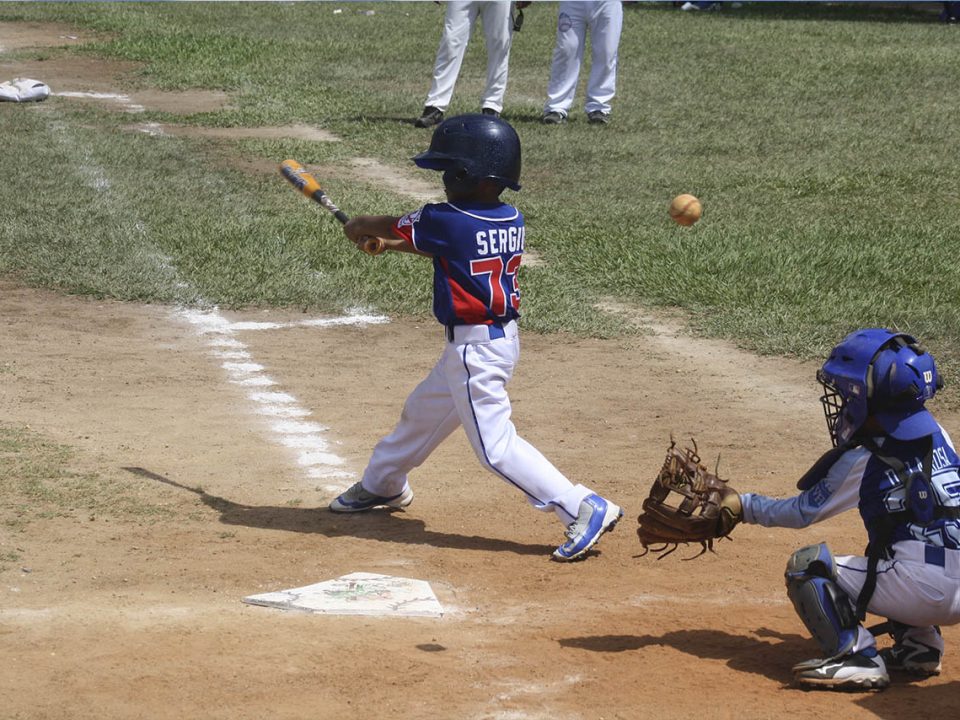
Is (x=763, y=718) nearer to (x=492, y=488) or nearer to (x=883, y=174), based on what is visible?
(x=492, y=488)

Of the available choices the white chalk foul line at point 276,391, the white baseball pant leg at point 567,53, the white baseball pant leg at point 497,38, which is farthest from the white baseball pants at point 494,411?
the white baseball pant leg at point 567,53

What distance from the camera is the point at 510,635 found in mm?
5234

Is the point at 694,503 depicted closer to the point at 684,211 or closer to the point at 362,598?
the point at 362,598

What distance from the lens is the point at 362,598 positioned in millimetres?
5527

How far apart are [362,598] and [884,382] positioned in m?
2.19

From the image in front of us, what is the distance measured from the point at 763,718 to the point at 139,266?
763 centimetres

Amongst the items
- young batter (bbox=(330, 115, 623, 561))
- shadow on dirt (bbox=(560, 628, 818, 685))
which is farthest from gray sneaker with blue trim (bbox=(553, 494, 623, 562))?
shadow on dirt (bbox=(560, 628, 818, 685))

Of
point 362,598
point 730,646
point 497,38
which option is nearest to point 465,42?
point 497,38

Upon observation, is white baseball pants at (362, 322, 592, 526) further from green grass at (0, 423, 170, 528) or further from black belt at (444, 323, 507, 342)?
green grass at (0, 423, 170, 528)

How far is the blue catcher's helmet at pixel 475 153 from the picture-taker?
19.4 ft

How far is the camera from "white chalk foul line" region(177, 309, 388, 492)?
7.41 meters

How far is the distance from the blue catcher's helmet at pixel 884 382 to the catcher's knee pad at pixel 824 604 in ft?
1.48

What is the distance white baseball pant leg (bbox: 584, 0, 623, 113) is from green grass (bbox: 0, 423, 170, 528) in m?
11.1

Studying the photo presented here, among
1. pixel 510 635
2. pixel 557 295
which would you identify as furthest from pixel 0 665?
pixel 557 295
